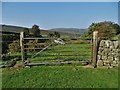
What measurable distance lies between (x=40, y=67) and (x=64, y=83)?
9.95ft

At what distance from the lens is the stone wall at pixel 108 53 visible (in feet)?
38.0

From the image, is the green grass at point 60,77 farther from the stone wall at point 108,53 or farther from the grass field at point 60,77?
the stone wall at point 108,53

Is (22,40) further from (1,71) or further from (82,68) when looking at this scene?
(82,68)

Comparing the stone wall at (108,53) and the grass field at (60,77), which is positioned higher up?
the stone wall at (108,53)

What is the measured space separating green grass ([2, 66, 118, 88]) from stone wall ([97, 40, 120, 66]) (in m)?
0.81

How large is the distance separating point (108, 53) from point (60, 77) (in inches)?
143

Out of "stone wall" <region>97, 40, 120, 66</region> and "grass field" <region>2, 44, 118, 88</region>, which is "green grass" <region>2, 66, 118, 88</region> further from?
"stone wall" <region>97, 40, 120, 66</region>

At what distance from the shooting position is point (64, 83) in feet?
27.5

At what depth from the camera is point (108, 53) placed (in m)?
11.7

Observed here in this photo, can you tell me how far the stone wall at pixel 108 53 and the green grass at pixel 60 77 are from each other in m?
0.81

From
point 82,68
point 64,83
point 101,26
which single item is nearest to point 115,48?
point 82,68

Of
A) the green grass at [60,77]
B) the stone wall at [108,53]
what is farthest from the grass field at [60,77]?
the stone wall at [108,53]

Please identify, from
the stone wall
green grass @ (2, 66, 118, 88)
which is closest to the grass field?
green grass @ (2, 66, 118, 88)

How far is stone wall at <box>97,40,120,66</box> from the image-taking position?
11.6 metres
